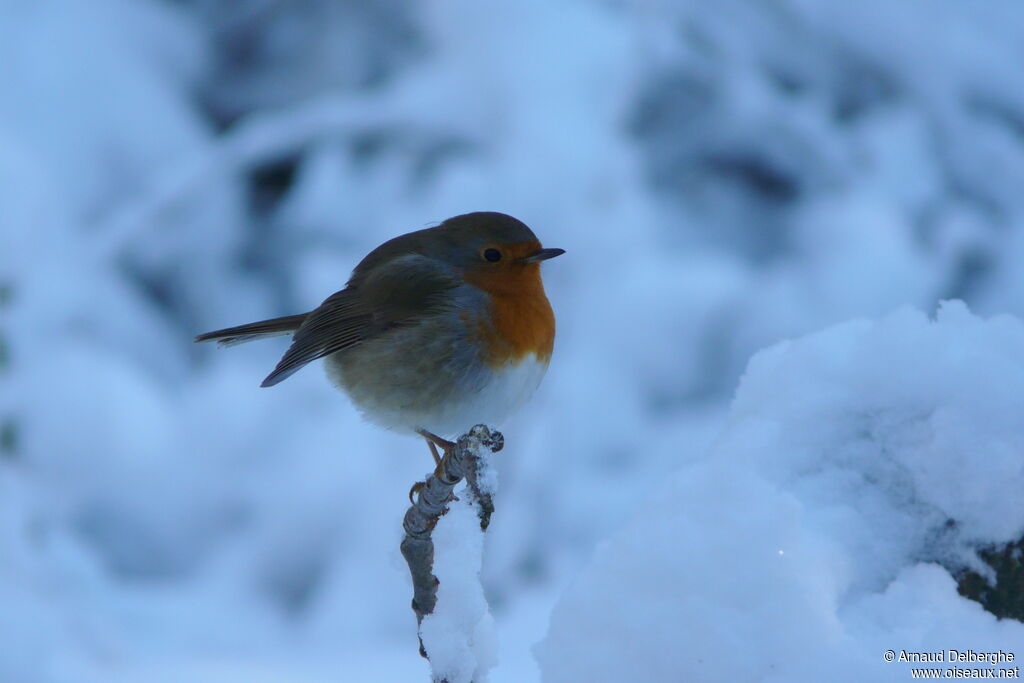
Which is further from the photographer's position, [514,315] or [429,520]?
[514,315]

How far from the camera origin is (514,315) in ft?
6.68

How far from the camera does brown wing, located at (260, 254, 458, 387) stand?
2131 millimetres

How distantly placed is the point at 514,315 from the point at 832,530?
94 centimetres

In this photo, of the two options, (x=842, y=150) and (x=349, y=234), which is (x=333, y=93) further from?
(x=842, y=150)

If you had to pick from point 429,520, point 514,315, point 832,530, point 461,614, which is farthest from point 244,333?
point 832,530

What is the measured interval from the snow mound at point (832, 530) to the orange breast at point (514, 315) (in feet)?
2.26

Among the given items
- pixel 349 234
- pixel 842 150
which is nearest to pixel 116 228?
pixel 349 234

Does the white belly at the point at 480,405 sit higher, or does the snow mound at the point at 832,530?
the white belly at the point at 480,405

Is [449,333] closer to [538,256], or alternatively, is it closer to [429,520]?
[538,256]

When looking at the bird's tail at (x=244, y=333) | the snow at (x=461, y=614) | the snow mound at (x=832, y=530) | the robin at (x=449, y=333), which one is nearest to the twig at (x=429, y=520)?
the snow at (x=461, y=614)

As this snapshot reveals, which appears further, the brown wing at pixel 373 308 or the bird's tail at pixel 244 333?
the bird's tail at pixel 244 333

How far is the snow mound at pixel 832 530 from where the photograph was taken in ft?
3.75

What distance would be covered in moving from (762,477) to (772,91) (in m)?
5.41

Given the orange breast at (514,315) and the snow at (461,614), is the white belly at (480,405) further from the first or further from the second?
the snow at (461,614)
